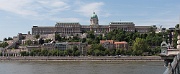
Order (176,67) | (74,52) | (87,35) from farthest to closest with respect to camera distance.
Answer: (87,35) < (74,52) < (176,67)

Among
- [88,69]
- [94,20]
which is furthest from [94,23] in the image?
[88,69]

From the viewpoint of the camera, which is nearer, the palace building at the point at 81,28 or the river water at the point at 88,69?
the river water at the point at 88,69

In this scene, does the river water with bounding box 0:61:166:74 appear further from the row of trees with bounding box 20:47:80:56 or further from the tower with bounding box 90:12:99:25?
the tower with bounding box 90:12:99:25

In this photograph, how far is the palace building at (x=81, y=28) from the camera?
10100 cm

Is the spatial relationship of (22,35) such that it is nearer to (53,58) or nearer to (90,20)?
(90,20)

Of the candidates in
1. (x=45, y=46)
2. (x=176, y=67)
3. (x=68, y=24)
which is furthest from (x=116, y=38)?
(x=176, y=67)

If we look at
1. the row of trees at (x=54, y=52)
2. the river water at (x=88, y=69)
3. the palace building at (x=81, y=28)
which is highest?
A: the palace building at (x=81, y=28)

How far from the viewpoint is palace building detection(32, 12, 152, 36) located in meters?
101

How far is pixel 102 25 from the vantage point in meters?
105

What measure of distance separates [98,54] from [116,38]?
62.8 ft

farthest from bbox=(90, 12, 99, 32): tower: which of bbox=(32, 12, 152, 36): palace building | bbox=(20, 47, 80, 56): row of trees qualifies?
bbox=(20, 47, 80, 56): row of trees

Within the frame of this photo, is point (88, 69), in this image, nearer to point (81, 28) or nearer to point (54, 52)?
point (54, 52)

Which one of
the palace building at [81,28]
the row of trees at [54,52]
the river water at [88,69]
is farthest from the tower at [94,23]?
the river water at [88,69]

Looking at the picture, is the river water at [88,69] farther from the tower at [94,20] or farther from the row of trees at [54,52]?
the tower at [94,20]
